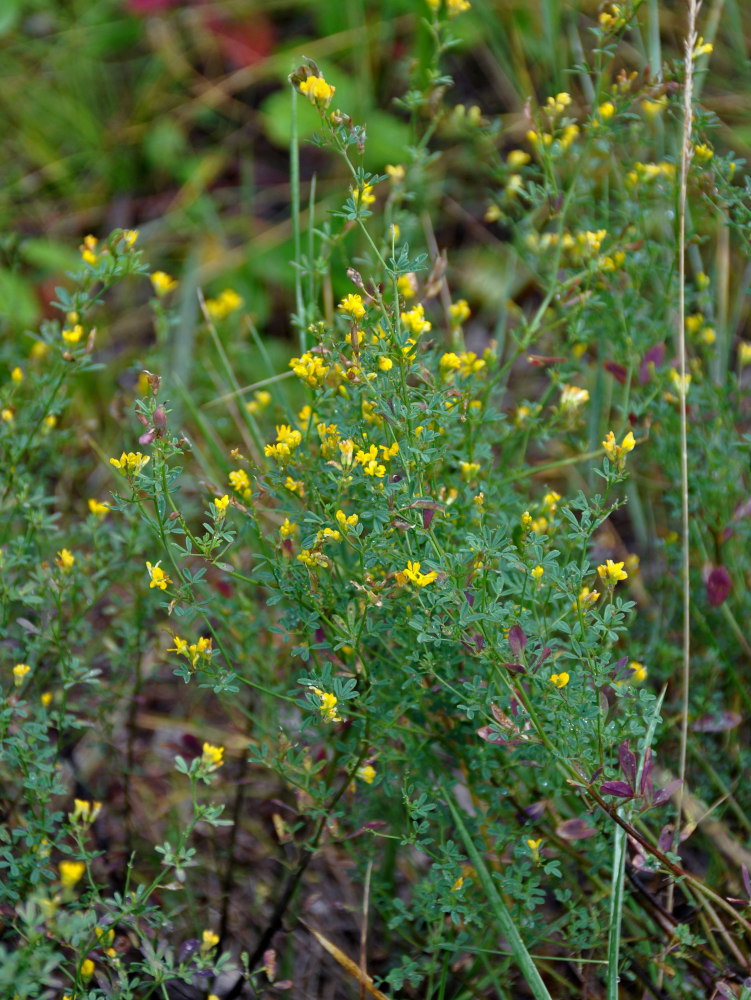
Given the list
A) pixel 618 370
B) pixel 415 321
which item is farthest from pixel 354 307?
pixel 618 370

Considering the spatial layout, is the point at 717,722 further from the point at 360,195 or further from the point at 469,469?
the point at 360,195

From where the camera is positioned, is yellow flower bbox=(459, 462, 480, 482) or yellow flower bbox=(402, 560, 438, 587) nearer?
yellow flower bbox=(402, 560, 438, 587)

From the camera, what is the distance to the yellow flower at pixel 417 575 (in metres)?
1.22

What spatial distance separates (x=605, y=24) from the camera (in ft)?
5.35

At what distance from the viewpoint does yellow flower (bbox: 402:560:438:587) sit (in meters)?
1.22

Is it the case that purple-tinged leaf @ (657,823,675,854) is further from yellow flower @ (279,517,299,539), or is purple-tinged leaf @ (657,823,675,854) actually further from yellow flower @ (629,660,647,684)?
yellow flower @ (279,517,299,539)

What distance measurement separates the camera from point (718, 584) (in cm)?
180

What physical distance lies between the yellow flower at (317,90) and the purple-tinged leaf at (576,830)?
1.13 metres

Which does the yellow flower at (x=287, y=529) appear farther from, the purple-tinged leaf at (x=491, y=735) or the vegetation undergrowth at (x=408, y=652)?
the purple-tinged leaf at (x=491, y=735)

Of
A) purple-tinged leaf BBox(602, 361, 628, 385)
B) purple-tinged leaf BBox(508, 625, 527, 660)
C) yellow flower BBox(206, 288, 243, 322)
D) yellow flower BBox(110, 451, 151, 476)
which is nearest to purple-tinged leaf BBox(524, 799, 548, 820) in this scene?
purple-tinged leaf BBox(508, 625, 527, 660)

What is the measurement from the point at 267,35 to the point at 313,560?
3.17 metres

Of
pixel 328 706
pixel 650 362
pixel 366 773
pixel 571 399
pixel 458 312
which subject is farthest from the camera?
pixel 650 362

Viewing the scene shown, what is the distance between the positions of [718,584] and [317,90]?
1.15m

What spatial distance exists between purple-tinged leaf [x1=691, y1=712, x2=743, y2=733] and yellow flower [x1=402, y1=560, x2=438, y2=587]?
2.48 feet
